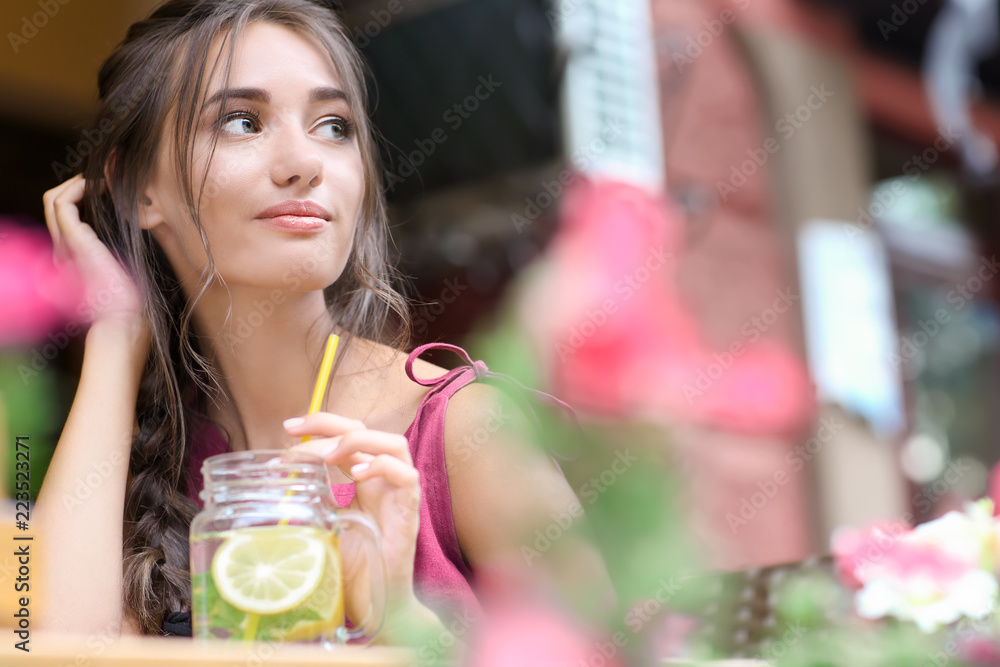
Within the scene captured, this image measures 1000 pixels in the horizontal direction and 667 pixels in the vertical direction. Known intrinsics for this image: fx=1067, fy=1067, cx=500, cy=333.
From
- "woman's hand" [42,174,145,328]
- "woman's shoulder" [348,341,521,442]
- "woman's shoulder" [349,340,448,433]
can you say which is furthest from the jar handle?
"woman's hand" [42,174,145,328]

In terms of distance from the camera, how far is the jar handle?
840mm

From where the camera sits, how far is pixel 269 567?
0.84 meters

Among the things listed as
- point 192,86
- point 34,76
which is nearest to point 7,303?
point 192,86

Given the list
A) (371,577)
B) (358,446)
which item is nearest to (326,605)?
(371,577)

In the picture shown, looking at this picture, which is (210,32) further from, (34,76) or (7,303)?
(34,76)

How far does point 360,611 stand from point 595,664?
600 millimetres

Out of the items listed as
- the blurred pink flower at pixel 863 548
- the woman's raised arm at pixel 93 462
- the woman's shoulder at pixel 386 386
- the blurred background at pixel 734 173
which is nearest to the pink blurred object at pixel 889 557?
the blurred pink flower at pixel 863 548

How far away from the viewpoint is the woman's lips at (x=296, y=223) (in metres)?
1.33

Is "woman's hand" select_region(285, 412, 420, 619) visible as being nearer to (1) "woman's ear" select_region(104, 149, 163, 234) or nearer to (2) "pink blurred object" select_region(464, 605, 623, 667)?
(2) "pink blurred object" select_region(464, 605, 623, 667)

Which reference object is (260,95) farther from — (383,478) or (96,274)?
(383,478)

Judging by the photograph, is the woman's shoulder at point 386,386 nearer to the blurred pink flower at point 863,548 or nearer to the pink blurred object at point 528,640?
the blurred pink flower at point 863,548

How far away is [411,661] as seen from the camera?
0.37 meters

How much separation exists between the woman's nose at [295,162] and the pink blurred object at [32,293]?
414 mm

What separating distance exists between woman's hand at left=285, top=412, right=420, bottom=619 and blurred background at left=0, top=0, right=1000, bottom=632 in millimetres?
610
